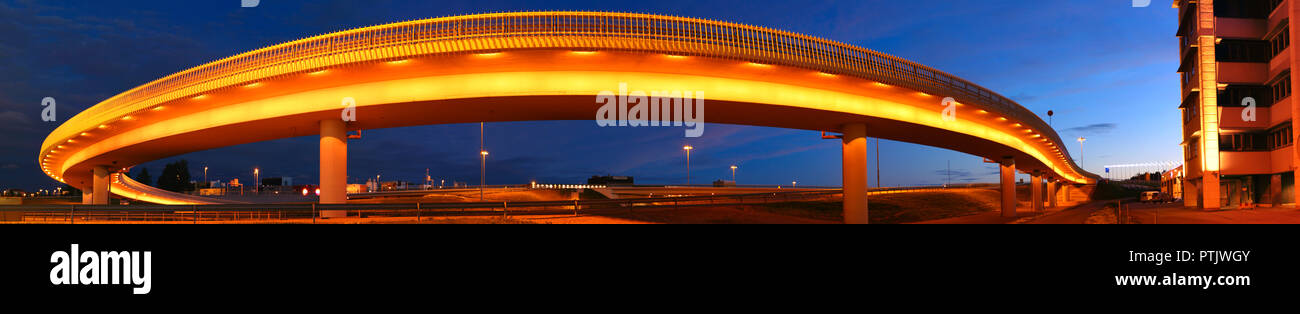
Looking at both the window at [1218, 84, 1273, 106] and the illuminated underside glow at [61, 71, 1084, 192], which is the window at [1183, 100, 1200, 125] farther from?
the illuminated underside glow at [61, 71, 1084, 192]

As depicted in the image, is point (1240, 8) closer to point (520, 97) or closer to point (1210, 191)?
point (1210, 191)

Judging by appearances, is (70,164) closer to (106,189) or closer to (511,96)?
(106,189)

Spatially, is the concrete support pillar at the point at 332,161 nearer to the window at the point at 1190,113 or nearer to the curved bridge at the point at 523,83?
the curved bridge at the point at 523,83

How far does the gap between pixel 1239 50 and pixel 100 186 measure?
280 ft

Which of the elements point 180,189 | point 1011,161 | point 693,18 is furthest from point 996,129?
point 180,189

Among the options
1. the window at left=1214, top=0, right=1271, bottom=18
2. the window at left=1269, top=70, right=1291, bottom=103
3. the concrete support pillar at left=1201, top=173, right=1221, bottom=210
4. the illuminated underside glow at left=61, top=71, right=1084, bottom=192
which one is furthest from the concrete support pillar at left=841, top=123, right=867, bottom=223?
the window at left=1214, top=0, right=1271, bottom=18

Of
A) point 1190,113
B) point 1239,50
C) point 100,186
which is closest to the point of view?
point 1239,50

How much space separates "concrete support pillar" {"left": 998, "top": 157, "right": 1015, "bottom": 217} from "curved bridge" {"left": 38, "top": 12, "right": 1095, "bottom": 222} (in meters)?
24.0

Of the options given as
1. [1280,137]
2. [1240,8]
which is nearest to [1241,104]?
[1280,137]

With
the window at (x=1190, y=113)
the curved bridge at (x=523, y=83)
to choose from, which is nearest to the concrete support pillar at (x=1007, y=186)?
the window at (x=1190, y=113)

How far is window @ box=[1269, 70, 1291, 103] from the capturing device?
39062 mm

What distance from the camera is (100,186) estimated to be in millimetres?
48312

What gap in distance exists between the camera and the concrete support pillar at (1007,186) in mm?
52812

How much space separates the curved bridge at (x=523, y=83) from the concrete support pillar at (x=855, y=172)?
70mm
